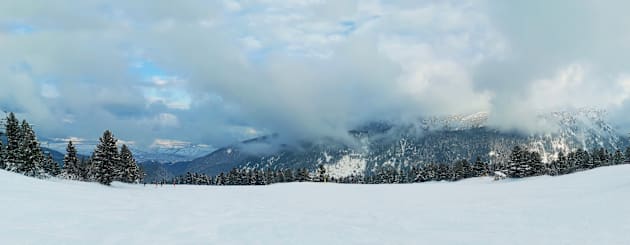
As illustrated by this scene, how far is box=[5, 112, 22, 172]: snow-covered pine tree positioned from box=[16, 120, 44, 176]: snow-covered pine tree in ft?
1.43

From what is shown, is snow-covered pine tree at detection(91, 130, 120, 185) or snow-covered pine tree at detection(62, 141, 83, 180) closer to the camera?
snow-covered pine tree at detection(91, 130, 120, 185)

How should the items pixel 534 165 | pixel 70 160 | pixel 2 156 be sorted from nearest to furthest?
pixel 2 156, pixel 70 160, pixel 534 165

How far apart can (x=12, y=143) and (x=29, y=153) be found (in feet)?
9.52

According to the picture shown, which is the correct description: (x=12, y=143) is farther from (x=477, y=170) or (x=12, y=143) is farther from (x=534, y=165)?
(x=477, y=170)

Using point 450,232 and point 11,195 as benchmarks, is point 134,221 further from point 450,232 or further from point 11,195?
point 450,232

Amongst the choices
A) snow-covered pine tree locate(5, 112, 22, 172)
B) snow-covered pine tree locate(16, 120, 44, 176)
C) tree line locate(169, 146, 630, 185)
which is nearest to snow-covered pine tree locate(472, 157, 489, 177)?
tree line locate(169, 146, 630, 185)

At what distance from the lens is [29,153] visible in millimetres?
63719

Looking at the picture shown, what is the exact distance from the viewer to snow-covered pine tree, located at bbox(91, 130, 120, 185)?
65.1 m

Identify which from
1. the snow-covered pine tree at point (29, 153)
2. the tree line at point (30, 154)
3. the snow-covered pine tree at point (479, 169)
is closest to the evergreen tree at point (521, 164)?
the snow-covered pine tree at point (479, 169)

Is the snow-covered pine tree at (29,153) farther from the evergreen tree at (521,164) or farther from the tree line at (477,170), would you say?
the evergreen tree at (521,164)

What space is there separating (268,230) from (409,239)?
5304 mm

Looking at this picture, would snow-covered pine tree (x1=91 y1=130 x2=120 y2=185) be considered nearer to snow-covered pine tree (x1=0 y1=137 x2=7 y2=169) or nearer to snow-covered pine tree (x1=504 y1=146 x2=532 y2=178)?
snow-covered pine tree (x1=0 y1=137 x2=7 y2=169)

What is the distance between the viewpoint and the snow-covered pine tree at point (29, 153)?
205ft

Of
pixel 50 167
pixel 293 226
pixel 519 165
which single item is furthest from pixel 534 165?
pixel 50 167
